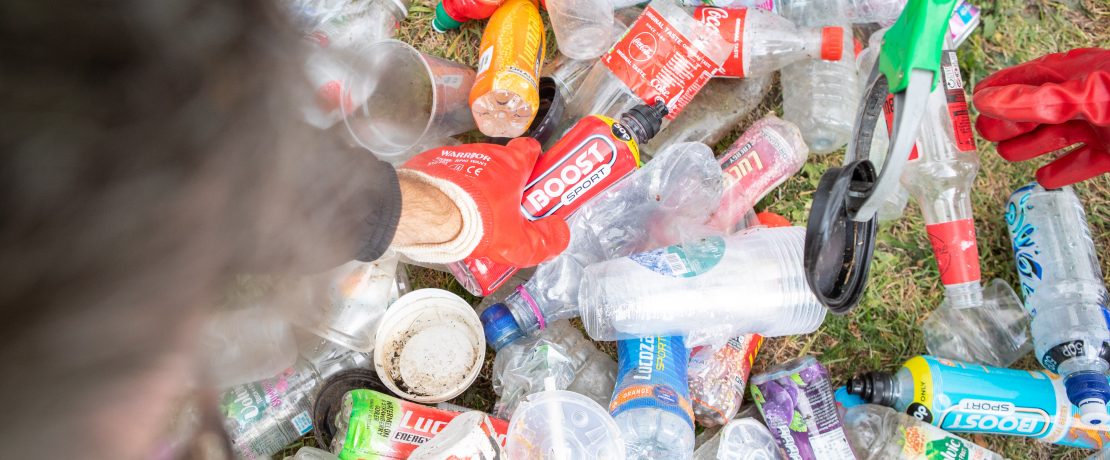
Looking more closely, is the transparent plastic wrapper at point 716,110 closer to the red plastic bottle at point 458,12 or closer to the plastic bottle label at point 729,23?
the plastic bottle label at point 729,23

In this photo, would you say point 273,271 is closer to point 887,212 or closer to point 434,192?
point 434,192

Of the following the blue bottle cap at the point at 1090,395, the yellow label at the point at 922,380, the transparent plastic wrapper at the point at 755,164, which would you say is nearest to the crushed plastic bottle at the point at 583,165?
the transparent plastic wrapper at the point at 755,164

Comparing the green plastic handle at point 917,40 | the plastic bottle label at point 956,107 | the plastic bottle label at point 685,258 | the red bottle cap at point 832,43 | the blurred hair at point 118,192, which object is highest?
the blurred hair at point 118,192

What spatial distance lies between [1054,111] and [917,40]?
965 mm

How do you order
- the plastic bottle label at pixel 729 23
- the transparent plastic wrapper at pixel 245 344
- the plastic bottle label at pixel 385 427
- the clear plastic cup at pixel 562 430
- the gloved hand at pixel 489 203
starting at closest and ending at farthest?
the transparent plastic wrapper at pixel 245 344
the gloved hand at pixel 489 203
the clear plastic cup at pixel 562 430
the plastic bottle label at pixel 385 427
the plastic bottle label at pixel 729 23

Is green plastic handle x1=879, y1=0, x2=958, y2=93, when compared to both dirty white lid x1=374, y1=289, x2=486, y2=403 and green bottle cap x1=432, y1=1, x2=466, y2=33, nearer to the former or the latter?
dirty white lid x1=374, y1=289, x2=486, y2=403

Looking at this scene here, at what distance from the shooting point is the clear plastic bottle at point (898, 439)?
2225mm

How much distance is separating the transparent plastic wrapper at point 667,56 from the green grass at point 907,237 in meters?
0.35

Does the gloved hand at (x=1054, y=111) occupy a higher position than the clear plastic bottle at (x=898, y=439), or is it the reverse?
A: the gloved hand at (x=1054, y=111)

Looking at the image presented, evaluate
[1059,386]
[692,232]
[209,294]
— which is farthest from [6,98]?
[1059,386]

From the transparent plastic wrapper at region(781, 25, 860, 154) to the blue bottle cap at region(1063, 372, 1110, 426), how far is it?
3.46ft

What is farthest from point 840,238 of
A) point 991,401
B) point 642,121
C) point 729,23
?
point 991,401

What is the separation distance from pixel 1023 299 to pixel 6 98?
2.97 metres

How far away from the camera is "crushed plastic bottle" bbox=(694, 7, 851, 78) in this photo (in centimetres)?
237
